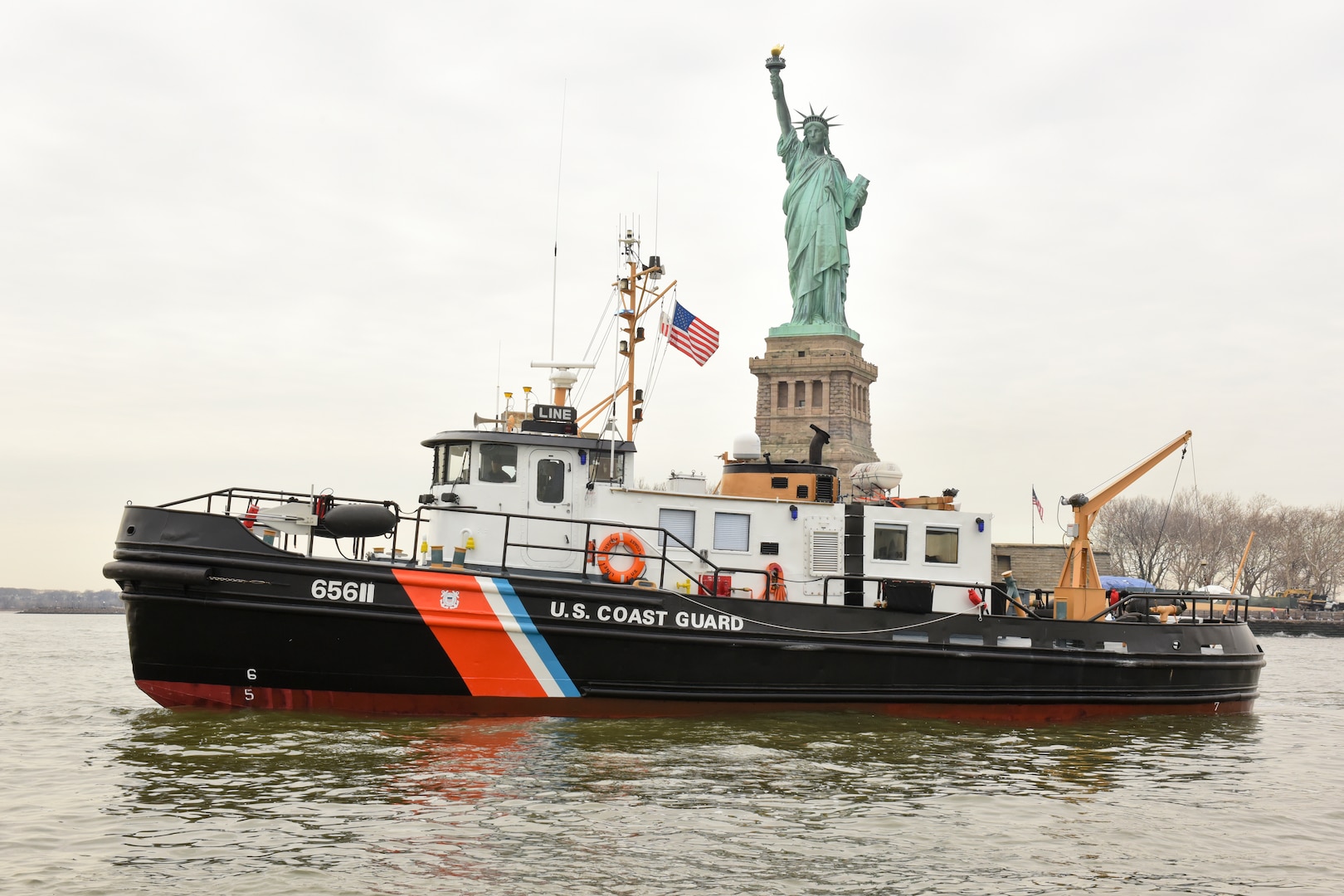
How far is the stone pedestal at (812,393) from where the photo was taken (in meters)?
58.2

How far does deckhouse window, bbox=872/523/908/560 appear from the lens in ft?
46.7

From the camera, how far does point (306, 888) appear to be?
20.4ft

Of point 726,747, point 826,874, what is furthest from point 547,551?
point 826,874

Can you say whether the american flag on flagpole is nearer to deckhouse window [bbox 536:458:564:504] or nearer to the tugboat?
the tugboat

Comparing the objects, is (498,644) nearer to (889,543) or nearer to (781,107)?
(889,543)

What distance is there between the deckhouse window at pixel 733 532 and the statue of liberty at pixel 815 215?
46.8 metres

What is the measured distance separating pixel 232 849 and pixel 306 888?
3.03ft

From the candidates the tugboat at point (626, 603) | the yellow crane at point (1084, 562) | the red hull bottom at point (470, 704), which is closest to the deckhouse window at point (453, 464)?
the tugboat at point (626, 603)

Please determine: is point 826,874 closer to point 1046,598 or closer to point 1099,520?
point 1046,598

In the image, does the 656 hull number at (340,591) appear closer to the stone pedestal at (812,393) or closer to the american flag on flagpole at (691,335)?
the american flag on flagpole at (691,335)

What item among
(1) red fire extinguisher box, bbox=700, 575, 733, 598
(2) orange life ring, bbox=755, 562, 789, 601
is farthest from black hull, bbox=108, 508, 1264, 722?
(2) orange life ring, bbox=755, 562, 789, 601

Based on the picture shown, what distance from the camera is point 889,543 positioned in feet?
46.9

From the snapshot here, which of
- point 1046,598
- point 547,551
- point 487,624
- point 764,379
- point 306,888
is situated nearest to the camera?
point 306,888

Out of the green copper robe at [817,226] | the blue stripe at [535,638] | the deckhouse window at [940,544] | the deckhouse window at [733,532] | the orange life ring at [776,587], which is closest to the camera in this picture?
the blue stripe at [535,638]
